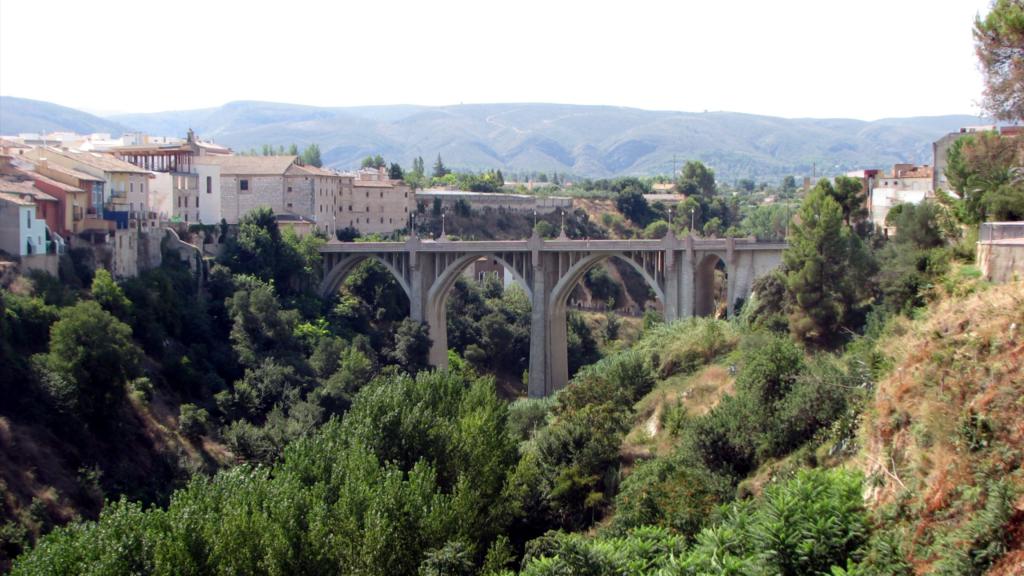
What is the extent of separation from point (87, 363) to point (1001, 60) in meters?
23.3

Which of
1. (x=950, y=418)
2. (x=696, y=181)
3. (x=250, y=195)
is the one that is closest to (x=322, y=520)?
(x=950, y=418)

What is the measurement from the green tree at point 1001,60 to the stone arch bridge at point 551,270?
16.8m

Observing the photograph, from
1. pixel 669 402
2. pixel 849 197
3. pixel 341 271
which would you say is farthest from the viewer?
pixel 341 271

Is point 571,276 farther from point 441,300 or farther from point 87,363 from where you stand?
point 87,363

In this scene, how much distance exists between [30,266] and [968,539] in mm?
30338

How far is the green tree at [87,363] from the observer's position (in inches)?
1224

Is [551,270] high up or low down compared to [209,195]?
down

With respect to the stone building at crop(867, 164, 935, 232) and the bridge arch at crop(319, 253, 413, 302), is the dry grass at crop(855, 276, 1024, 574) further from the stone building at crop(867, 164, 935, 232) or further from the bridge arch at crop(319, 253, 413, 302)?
the bridge arch at crop(319, 253, 413, 302)

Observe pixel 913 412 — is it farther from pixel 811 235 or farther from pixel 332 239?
pixel 332 239

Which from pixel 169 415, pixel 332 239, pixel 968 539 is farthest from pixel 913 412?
pixel 332 239

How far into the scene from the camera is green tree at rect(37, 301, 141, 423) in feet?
102

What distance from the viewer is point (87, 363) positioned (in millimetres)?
31750

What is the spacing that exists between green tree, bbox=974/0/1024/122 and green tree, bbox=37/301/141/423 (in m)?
22.6

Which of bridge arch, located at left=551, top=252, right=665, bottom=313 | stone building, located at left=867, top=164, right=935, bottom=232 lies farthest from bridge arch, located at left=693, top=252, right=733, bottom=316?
stone building, located at left=867, top=164, right=935, bottom=232
